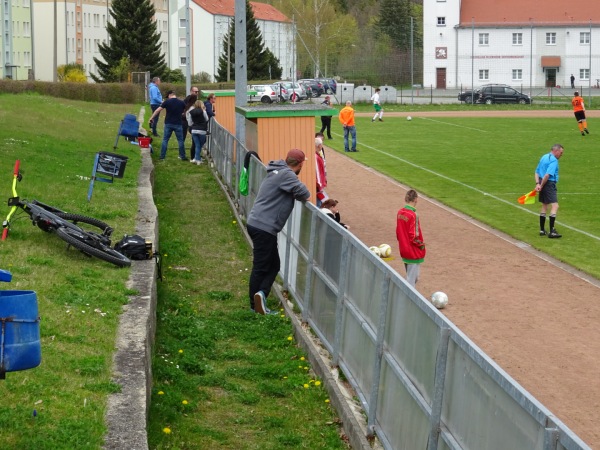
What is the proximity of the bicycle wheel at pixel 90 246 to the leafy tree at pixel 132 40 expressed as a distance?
66590mm

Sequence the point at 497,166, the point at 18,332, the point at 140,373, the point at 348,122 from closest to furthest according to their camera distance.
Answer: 1. the point at 18,332
2. the point at 140,373
3. the point at 497,166
4. the point at 348,122

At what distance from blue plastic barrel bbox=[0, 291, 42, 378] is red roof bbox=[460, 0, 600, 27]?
90.5 metres

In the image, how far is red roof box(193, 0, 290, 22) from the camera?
126 m

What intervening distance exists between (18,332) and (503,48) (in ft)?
294

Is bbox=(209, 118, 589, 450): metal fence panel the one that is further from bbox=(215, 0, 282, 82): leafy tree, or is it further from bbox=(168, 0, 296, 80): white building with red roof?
bbox=(168, 0, 296, 80): white building with red roof

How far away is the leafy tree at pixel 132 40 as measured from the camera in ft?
259

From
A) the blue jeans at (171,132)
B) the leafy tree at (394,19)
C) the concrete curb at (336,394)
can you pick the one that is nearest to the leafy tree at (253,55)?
the leafy tree at (394,19)

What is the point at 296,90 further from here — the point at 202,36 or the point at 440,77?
the point at 202,36

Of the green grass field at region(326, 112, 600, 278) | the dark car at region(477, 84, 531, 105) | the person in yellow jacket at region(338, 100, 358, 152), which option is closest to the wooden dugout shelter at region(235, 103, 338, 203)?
the green grass field at region(326, 112, 600, 278)


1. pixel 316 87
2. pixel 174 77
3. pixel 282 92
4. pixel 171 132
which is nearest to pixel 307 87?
pixel 316 87

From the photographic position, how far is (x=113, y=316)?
10398mm

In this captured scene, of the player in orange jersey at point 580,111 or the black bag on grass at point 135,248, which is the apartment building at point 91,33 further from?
the black bag on grass at point 135,248

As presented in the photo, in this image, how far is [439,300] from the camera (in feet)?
45.5

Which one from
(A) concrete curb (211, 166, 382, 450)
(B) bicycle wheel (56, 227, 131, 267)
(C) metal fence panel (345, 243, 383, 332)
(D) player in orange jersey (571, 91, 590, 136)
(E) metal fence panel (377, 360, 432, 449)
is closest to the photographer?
(E) metal fence panel (377, 360, 432, 449)
